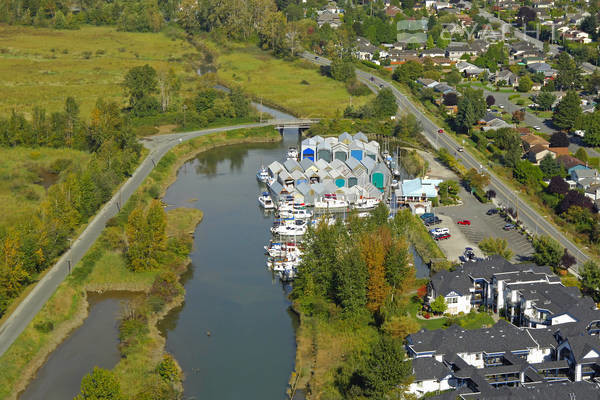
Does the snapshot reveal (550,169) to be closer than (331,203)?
No

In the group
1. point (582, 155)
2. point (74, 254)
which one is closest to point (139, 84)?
point (74, 254)

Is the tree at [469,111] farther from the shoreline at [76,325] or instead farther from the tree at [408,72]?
the shoreline at [76,325]

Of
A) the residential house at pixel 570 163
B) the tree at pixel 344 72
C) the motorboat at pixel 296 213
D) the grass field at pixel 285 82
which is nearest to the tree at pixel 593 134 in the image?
the residential house at pixel 570 163

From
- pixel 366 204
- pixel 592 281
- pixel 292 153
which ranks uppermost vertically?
pixel 592 281

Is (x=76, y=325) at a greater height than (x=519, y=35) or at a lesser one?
lesser

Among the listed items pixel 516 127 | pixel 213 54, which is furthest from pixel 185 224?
pixel 213 54

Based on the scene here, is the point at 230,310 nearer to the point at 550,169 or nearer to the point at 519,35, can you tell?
the point at 550,169

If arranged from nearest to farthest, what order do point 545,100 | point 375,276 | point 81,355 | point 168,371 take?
1. point 168,371
2. point 81,355
3. point 375,276
4. point 545,100

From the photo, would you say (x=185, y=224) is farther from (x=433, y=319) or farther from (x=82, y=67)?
(x=82, y=67)

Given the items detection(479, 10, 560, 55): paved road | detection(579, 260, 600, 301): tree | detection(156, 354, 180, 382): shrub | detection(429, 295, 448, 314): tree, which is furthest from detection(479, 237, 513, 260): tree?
detection(479, 10, 560, 55): paved road
